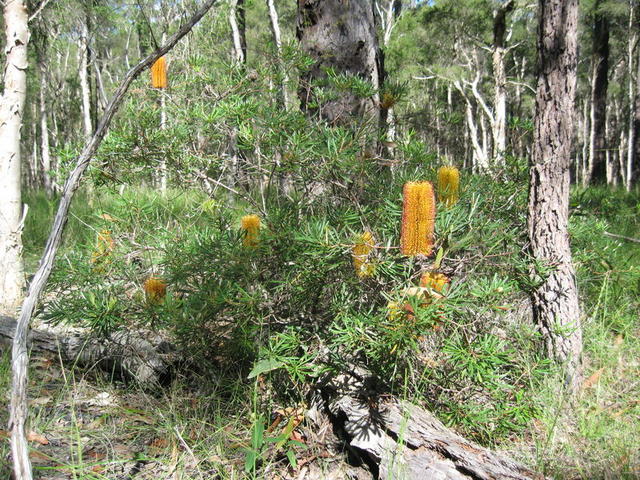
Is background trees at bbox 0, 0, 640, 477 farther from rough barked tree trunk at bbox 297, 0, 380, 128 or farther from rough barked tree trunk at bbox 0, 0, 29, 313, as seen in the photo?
rough barked tree trunk at bbox 0, 0, 29, 313

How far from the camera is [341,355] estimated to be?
1.89 m

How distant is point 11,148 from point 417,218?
3786 mm

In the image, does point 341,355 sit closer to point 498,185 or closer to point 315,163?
point 315,163

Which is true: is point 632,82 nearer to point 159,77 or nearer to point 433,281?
point 159,77

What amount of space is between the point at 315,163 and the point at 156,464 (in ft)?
4.57

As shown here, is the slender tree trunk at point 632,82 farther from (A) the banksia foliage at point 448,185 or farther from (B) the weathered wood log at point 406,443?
(B) the weathered wood log at point 406,443

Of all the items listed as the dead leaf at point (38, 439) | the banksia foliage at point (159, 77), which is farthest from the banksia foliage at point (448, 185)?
the dead leaf at point (38, 439)

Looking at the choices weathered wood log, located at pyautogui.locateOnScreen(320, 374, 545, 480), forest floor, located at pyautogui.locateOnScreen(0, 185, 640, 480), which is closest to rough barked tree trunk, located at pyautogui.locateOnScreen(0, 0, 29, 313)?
forest floor, located at pyautogui.locateOnScreen(0, 185, 640, 480)

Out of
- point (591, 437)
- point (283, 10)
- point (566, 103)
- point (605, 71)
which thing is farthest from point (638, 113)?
point (283, 10)

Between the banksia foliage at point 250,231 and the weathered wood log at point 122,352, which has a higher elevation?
the banksia foliage at point 250,231

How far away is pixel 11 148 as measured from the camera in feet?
12.5

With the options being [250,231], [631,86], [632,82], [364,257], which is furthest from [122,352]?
[631,86]

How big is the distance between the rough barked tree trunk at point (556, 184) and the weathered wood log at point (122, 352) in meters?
1.92

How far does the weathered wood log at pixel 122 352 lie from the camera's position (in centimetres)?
234
